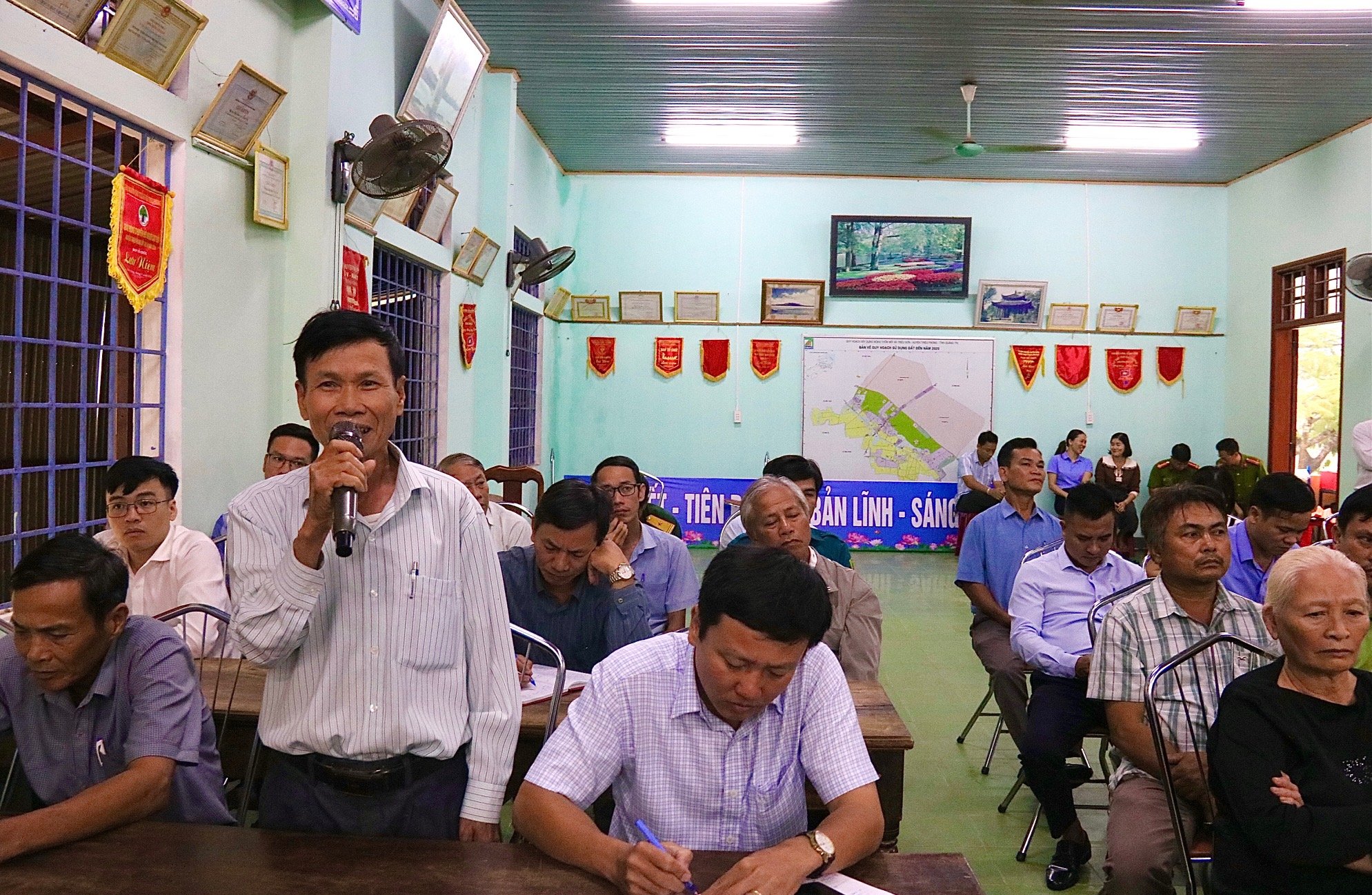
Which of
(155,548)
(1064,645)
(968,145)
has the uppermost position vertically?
(968,145)

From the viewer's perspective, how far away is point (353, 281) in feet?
17.3

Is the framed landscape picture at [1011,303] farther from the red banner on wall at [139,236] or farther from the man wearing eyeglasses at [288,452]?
the red banner on wall at [139,236]

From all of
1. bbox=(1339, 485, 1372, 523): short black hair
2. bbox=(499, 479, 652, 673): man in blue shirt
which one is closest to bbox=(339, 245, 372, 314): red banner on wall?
bbox=(499, 479, 652, 673): man in blue shirt

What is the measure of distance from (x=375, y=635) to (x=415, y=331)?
525cm

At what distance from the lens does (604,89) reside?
851cm

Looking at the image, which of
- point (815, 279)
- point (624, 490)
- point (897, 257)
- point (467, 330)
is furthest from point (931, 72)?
point (624, 490)

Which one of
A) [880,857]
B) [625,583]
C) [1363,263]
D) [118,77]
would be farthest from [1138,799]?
[1363,263]

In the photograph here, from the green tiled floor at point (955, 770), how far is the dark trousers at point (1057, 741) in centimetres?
21

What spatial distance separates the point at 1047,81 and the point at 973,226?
11.2ft

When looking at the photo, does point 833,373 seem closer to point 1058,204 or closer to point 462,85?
point 1058,204

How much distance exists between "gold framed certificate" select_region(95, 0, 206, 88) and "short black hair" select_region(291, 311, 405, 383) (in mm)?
2403

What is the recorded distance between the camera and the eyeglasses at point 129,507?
3186mm

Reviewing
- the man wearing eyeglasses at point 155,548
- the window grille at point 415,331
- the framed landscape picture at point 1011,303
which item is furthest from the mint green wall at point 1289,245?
the man wearing eyeglasses at point 155,548

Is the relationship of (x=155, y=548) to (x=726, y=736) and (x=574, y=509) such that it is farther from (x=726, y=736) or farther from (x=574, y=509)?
(x=726, y=736)
